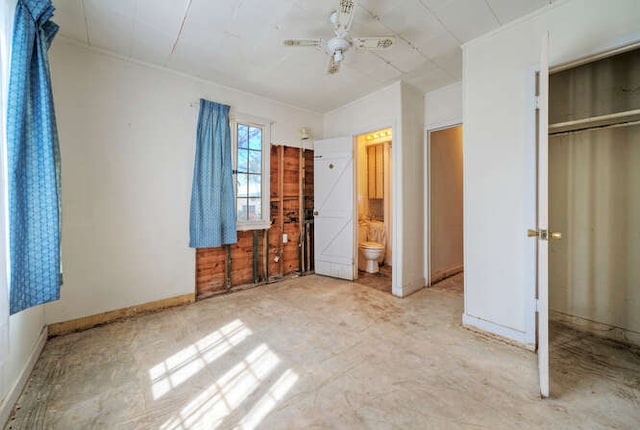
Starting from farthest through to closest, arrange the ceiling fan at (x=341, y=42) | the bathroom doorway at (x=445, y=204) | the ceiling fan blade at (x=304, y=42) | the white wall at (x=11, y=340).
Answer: the bathroom doorway at (x=445, y=204), the ceiling fan blade at (x=304, y=42), the ceiling fan at (x=341, y=42), the white wall at (x=11, y=340)

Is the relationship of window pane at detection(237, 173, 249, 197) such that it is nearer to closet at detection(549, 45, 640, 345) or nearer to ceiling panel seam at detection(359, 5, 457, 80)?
ceiling panel seam at detection(359, 5, 457, 80)

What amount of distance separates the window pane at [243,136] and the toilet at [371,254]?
242 cm

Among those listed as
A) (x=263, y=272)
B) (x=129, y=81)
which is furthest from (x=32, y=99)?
(x=263, y=272)

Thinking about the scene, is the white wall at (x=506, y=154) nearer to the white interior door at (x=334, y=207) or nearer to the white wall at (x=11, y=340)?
the white interior door at (x=334, y=207)

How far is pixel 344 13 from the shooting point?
5.56 ft

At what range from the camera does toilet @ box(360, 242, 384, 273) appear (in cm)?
411

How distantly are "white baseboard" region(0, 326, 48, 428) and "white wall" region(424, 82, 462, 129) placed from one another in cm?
442

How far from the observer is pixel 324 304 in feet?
9.66

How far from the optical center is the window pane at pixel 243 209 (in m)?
3.46

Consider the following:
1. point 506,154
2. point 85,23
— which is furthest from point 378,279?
point 85,23

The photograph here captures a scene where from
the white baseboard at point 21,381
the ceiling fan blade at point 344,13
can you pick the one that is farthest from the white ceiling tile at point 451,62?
the white baseboard at point 21,381

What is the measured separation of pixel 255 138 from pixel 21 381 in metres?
3.09

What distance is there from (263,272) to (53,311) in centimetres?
211

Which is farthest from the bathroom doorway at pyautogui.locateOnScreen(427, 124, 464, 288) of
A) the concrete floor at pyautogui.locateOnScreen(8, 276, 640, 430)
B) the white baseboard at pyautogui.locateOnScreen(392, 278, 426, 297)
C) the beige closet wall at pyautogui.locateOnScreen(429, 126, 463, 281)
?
the concrete floor at pyautogui.locateOnScreen(8, 276, 640, 430)
